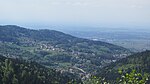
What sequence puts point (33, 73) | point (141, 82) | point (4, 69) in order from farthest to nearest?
point (33, 73) < point (4, 69) < point (141, 82)

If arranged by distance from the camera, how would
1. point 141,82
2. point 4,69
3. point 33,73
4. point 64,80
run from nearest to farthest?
point 141,82 → point 4,69 → point 33,73 → point 64,80

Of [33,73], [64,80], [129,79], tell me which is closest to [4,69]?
[33,73]

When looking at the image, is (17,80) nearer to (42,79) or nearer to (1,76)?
(1,76)

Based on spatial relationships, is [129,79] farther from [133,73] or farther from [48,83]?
[48,83]

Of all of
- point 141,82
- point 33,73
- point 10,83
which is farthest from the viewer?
point 33,73

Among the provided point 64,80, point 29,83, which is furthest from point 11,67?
point 64,80

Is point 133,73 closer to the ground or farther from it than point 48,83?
farther from it

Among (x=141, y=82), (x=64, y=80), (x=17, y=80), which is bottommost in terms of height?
(x=64, y=80)

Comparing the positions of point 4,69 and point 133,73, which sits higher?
point 133,73

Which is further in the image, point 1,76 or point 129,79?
point 1,76
